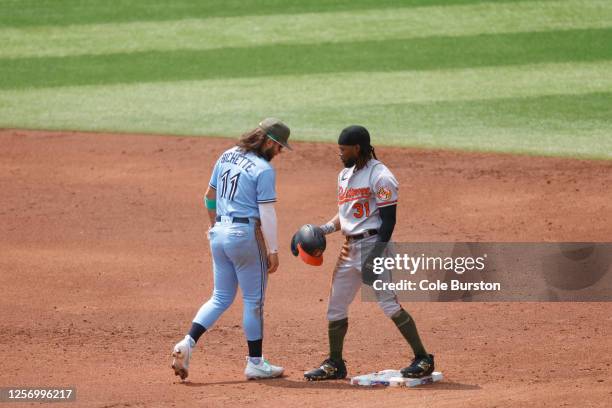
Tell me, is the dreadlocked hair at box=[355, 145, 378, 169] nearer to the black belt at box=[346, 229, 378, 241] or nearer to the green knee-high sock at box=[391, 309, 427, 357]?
the black belt at box=[346, 229, 378, 241]

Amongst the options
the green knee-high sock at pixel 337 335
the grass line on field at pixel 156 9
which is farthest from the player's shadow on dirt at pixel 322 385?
the grass line on field at pixel 156 9

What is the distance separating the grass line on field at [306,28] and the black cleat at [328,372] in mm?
12149

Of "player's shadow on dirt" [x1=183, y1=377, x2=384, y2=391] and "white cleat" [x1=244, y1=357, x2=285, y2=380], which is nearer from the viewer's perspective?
"player's shadow on dirt" [x1=183, y1=377, x2=384, y2=391]

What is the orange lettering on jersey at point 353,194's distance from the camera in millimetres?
7117

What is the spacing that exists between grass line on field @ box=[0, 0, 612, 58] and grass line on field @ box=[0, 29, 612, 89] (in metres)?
0.23

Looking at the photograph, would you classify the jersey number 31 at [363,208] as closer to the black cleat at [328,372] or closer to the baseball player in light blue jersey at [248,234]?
the baseball player in light blue jersey at [248,234]

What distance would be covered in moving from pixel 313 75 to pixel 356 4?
3.42 meters

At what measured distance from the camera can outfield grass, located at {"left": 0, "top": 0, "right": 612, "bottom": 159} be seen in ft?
50.6

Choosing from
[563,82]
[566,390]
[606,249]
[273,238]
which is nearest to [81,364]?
[273,238]

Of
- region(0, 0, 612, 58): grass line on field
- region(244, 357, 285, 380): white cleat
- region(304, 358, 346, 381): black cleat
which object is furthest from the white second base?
region(0, 0, 612, 58): grass line on field

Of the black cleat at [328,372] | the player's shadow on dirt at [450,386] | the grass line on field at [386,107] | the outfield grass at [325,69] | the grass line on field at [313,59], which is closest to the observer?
the player's shadow on dirt at [450,386]

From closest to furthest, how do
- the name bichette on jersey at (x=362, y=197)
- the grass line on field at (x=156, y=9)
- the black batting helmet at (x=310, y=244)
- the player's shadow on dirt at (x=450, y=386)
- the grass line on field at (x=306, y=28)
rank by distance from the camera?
the player's shadow on dirt at (x=450, y=386) → the name bichette on jersey at (x=362, y=197) → the black batting helmet at (x=310, y=244) → the grass line on field at (x=306, y=28) → the grass line on field at (x=156, y=9)

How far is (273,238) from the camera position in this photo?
7176 millimetres

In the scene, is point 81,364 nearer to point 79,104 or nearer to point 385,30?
point 79,104
